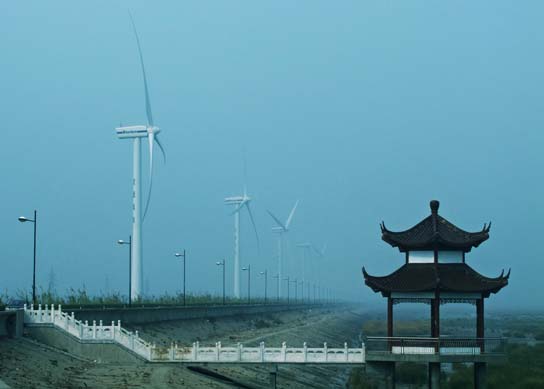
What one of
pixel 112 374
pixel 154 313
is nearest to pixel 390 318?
pixel 112 374

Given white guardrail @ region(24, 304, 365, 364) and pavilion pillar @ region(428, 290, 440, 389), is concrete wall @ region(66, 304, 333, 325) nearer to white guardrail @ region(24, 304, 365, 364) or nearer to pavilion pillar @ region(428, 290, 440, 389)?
white guardrail @ region(24, 304, 365, 364)

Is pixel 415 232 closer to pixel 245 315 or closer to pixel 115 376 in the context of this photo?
pixel 115 376

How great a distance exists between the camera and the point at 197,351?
44125mm

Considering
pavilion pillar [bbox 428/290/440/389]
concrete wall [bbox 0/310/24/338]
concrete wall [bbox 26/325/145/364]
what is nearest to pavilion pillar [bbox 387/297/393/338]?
pavilion pillar [bbox 428/290/440/389]

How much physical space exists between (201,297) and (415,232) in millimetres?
96672

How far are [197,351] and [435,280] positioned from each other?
13.3 metres

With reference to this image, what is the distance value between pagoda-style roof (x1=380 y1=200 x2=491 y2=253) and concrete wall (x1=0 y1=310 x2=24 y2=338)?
21161 millimetres

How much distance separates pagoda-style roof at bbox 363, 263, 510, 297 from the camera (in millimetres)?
39062

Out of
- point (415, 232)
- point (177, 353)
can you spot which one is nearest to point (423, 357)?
point (415, 232)

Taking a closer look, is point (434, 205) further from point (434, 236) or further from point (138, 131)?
point (138, 131)

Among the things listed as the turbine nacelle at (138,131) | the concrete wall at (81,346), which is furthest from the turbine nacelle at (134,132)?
the concrete wall at (81,346)

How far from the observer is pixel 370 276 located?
132 feet

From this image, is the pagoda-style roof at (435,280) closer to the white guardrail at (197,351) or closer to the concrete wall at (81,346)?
the white guardrail at (197,351)

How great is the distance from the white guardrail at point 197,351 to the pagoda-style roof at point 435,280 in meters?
3.35
